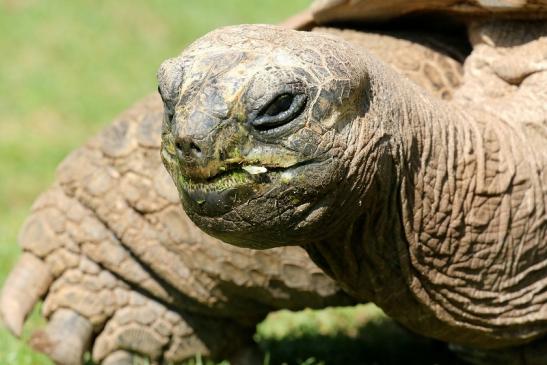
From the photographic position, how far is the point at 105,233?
417cm

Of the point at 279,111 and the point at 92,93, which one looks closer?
the point at 279,111

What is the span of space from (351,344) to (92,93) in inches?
212

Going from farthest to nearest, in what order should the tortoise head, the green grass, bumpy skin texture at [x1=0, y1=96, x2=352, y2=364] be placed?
the green grass → bumpy skin texture at [x1=0, y1=96, x2=352, y2=364] → the tortoise head

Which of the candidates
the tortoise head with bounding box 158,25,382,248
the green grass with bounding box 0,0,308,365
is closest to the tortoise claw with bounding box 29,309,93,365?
the tortoise head with bounding box 158,25,382,248

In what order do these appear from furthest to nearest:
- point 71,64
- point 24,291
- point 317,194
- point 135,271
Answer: point 71,64
point 24,291
point 135,271
point 317,194

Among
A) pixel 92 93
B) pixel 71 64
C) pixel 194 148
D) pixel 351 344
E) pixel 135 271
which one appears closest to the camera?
pixel 194 148

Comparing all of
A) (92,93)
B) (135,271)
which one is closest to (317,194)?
(135,271)

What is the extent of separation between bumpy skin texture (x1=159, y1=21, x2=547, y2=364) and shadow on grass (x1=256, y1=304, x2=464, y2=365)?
988mm

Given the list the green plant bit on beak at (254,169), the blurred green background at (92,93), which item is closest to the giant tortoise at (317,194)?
the green plant bit on beak at (254,169)

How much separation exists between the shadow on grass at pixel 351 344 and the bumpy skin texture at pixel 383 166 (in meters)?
0.99

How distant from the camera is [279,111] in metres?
2.54

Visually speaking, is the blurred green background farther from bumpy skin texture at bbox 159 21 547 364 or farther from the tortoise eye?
the tortoise eye

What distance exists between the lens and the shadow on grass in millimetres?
4770

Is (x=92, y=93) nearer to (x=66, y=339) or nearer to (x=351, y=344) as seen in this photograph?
(x=351, y=344)
